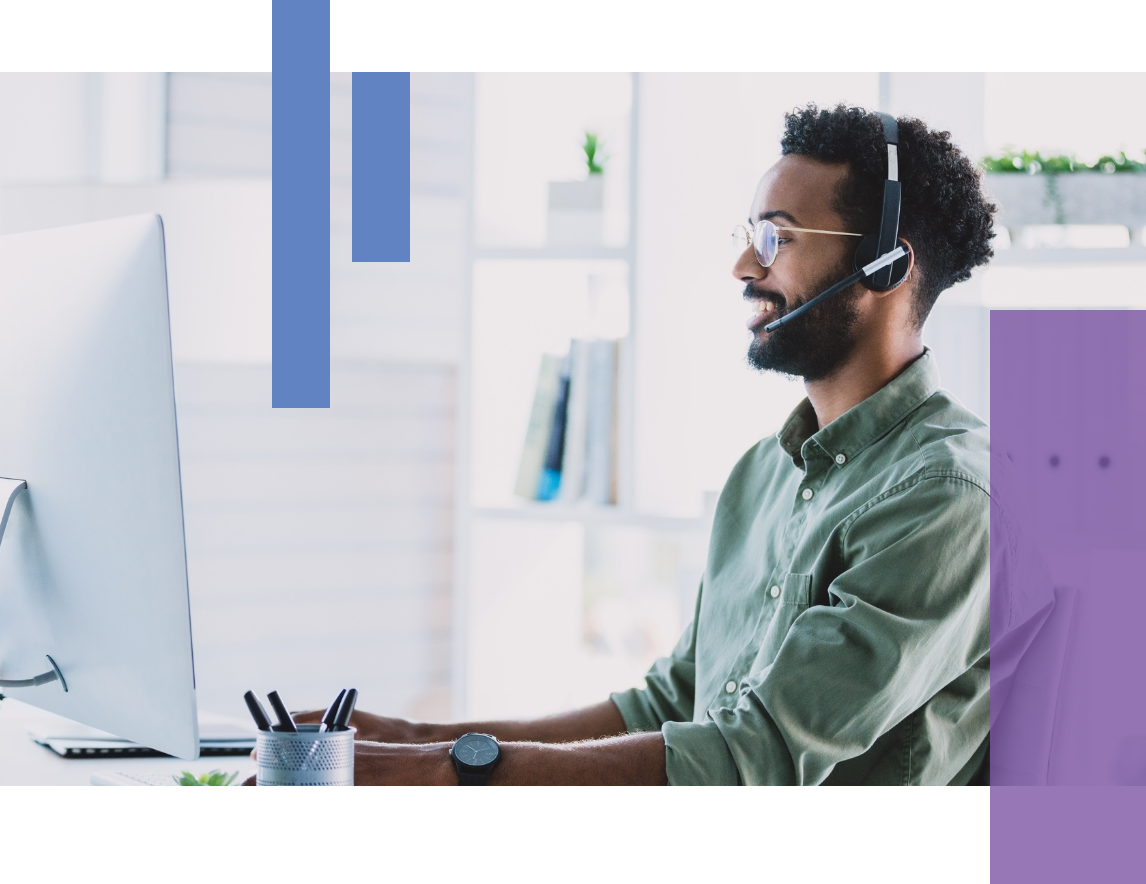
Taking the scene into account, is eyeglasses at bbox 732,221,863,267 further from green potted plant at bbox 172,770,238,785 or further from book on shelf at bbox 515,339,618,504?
green potted plant at bbox 172,770,238,785

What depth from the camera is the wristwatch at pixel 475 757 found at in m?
1.06

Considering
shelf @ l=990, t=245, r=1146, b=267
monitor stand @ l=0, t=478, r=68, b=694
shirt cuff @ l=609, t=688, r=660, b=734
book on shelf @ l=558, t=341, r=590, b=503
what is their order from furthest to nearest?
book on shelf @ l=558, t=341, r=590, b=503, shelf @ l=990, t=245, r=1146, b=267, shirt cuff @ l=609, t=688, r=660, b=734, monitor stand @ l=0, t=478, r=68, b=694

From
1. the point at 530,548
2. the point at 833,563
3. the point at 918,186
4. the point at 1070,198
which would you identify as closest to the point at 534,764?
the point at 833,563

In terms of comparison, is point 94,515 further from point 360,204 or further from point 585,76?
point 585,76

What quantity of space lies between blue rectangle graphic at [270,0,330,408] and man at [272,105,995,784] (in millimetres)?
477

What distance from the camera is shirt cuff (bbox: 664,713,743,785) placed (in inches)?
43.2

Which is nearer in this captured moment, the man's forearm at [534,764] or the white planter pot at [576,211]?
the man's forearm at [534,764]

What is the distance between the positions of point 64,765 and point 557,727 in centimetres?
66

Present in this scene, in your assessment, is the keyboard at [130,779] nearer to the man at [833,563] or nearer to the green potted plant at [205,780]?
the green potted plant at [205,780]

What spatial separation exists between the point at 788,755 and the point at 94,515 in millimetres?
730

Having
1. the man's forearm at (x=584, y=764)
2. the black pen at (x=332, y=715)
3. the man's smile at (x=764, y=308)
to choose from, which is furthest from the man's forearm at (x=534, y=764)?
the man's smile at (x=764, y=308)

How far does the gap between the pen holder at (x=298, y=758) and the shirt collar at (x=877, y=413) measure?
31.3 inches

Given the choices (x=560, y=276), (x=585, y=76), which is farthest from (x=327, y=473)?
(x=585, y=76)

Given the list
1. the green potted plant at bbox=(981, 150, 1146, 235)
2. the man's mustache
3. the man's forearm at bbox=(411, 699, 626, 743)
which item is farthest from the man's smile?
the green potted plant at bbox=(981, 150, 1146, 235)
